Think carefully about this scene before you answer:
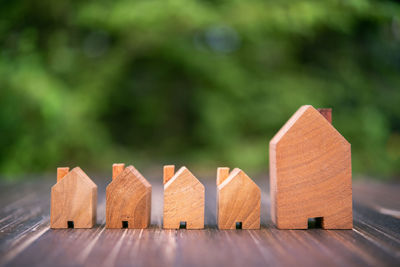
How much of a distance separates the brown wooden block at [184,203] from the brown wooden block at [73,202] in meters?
0.23

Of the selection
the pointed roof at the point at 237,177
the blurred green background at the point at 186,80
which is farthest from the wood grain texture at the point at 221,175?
the blurred green background at the point at 186,80

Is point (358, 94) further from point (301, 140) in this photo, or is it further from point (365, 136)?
point (301, 140)

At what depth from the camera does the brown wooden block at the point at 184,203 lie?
0.89 meters

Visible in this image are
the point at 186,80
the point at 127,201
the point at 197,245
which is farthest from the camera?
the point at 186,80

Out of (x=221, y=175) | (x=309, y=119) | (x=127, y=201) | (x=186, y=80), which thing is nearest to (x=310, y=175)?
(x=309, y=119)

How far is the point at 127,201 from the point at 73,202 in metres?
0.17

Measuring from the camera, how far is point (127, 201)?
0.89 m

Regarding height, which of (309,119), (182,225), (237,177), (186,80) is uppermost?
(186,80)

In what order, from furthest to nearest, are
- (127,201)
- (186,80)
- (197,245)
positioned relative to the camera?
1. (186,80)
2. (127,201)
3. (197,245)

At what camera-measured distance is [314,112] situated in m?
0.92

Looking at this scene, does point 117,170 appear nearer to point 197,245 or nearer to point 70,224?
point 70,224

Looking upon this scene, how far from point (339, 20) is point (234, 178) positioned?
202 cm

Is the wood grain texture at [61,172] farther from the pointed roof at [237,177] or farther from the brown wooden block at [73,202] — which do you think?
the pointed roof at [237,177]

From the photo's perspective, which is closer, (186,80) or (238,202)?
(238,202)
